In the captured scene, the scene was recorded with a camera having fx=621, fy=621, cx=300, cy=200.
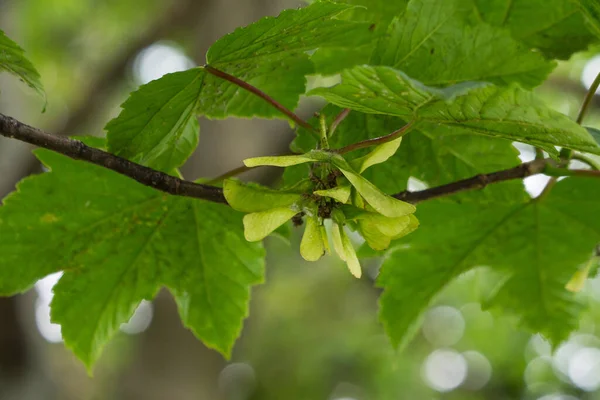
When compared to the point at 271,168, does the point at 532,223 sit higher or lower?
lower

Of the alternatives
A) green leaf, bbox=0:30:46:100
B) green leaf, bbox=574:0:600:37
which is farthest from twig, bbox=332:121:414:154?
green leaf, bbox=0:30:46:100

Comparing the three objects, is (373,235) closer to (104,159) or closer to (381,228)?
(381,228)

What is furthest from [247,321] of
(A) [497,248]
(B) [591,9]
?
(B) [591,9]

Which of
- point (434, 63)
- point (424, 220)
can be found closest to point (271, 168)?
point (424, 220)

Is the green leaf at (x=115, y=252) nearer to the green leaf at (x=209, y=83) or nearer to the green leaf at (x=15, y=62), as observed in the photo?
the green leaf at (x=209, y=83)

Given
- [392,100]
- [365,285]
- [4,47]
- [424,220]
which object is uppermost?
[4,47]

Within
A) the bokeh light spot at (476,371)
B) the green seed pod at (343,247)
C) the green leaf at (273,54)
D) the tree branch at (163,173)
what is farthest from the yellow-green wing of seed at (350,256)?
the bokeh light spot at (476,371)

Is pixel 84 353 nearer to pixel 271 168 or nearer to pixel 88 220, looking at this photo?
pixel 88 220
